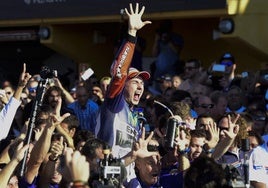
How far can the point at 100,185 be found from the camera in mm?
4781

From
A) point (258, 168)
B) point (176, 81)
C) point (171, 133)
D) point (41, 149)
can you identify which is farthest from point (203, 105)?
point (171, 133)

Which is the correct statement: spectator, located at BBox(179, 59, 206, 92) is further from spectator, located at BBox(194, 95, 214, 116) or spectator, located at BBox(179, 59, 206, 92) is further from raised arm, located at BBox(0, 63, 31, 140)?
raised arm, located at BBox(0, 63, 31, 140)

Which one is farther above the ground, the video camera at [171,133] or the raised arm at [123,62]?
the raised arm at [123,62]

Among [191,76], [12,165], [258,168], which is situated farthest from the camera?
[191,76]

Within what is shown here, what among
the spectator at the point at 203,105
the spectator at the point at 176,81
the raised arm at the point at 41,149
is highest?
the spectator at the point at 176,81

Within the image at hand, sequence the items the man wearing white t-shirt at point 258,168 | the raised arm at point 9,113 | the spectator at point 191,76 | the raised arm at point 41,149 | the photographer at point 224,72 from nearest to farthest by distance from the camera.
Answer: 1. the raised arm at point 41,149
2. the man wearing white t-shirt at point 258,168
3. the raised arm at point 9,113
4. the photographer at point 224,72
5. the spectator at point 191,76

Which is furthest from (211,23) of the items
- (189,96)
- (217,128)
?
(217,128)

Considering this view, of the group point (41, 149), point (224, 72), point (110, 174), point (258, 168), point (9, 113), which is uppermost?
point (224, 72)

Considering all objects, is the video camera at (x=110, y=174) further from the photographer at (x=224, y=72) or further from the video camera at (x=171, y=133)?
the photographer at (x=224, y=72)

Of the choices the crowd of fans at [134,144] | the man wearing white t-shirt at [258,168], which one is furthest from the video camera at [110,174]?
the man wearing white t-shirt at [258,168]

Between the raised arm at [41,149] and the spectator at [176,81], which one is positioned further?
the spectator at [176,81]

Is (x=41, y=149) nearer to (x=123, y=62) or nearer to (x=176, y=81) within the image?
(x=123, y=62)

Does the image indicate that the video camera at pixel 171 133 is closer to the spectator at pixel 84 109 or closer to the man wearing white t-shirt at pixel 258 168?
the man wearing white t-shirt at pixel 258 168

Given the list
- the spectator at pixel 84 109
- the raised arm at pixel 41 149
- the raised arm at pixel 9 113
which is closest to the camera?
the raised arm at pixel 41 149
